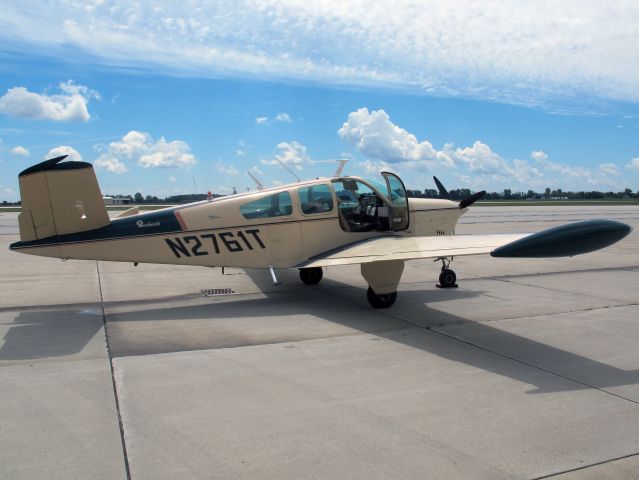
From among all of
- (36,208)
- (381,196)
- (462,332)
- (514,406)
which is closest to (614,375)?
(514,406)

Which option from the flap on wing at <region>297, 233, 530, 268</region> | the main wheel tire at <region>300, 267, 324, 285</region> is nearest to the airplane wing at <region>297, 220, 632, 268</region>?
the flap on wing at <region>297, 233, 530, 268</region>

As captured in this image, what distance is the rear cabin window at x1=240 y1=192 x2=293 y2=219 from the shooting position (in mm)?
9602

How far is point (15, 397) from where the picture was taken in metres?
5.12

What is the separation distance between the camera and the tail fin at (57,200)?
837 cm

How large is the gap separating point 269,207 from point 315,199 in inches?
35.9

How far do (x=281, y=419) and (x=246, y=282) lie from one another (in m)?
7.59

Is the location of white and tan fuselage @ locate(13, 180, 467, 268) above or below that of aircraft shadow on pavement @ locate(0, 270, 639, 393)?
above

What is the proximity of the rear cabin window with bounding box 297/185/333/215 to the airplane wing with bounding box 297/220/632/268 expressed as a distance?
84 cm

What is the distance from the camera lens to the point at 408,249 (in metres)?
8.65

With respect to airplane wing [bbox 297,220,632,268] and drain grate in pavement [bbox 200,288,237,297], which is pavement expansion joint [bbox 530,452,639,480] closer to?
airplane wing [bbox 297,220,632,268]

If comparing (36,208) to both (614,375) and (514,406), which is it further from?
(614,375)

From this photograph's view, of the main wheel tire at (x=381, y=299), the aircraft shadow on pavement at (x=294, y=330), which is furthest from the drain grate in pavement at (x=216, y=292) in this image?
the main wheel tire at (x=381, y=299)

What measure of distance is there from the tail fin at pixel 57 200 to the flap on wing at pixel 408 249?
3663 millimetres

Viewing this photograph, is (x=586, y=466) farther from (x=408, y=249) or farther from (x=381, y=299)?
(x=381, y=299)
